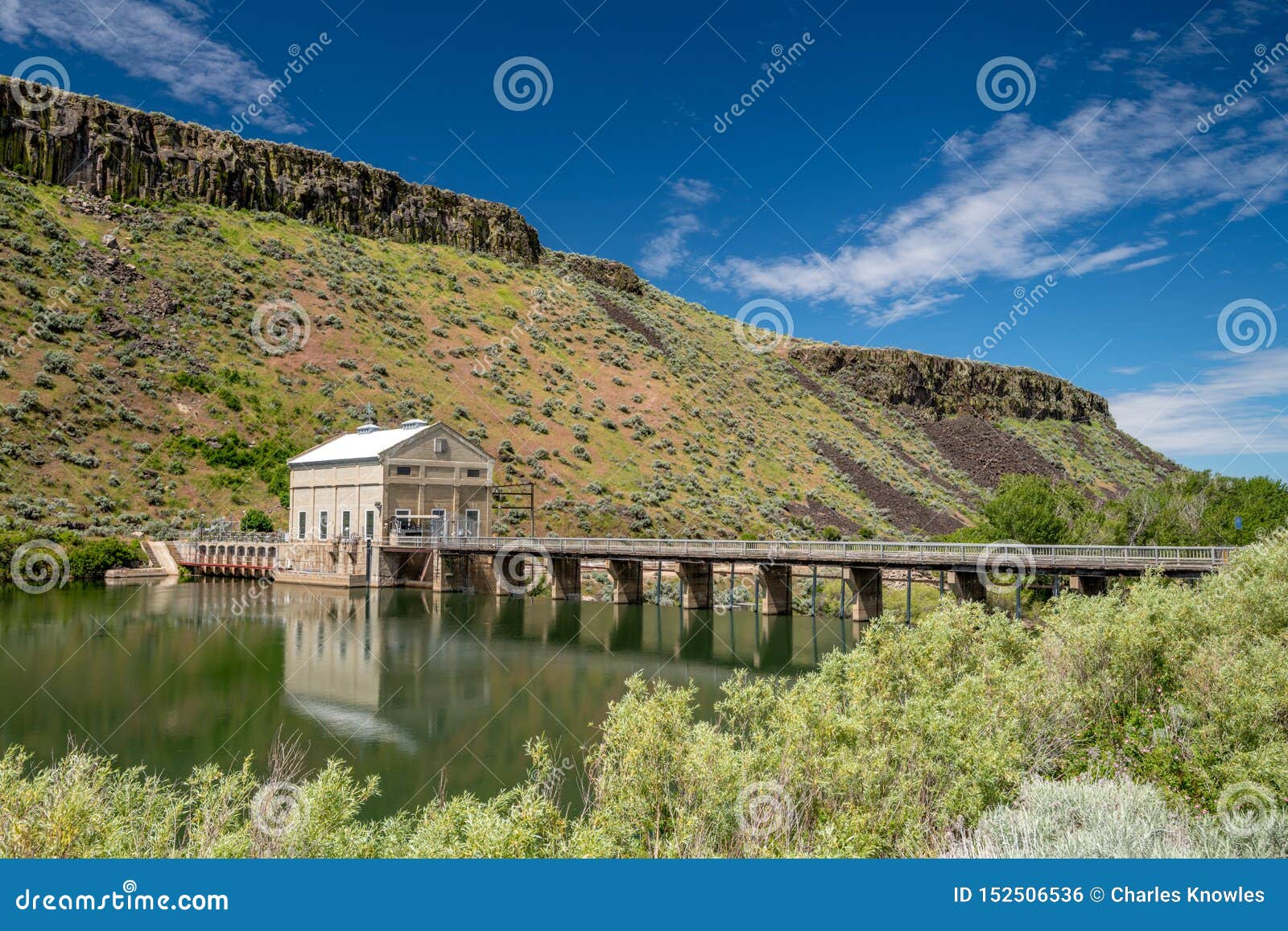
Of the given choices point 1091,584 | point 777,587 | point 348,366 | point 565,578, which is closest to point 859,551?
point 777,587

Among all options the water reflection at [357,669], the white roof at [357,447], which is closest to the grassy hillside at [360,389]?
the white roof at [357,447]

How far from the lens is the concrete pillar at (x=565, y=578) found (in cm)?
4284

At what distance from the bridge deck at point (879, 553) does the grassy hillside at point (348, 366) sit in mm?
12830

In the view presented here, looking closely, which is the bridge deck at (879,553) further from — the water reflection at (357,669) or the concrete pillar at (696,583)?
the water reflection at (357,669)

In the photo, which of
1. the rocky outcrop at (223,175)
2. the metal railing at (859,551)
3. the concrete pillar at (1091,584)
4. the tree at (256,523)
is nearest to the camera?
the metal railing at (859,551)

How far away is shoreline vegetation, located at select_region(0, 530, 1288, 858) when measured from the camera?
29.5 ft

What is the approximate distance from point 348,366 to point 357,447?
2059 centimetres

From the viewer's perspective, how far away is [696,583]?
40312 mm

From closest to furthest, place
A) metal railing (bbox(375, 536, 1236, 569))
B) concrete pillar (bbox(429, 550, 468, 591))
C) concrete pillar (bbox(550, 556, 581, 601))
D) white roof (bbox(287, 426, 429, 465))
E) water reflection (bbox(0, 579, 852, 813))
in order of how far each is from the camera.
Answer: water reflection (bbox(0, 579, 852, 813)) < metal railing (bbox(375, 536, 1236, 569)) < concrete pillar (bbox(550, 556, 581, 601)) < concrete pillar (bbox(429, 550, 468, 591)) < white roof (bbox(287, 426, 429, 465))

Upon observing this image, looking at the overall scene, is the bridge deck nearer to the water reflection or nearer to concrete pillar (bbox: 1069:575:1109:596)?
concrete pillar (bbox: 1069:575:1109:596)

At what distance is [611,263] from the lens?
4220 inches

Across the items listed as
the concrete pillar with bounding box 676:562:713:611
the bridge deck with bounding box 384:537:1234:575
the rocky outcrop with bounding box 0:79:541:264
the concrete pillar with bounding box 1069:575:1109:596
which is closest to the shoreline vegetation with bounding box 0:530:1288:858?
the bridge deck with bounding box 384:537:1234:575

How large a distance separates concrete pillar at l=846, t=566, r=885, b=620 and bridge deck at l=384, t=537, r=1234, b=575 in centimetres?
109

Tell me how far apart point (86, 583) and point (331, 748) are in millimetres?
33227
